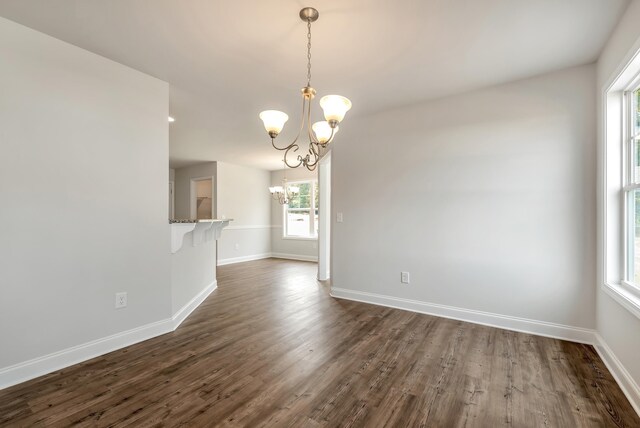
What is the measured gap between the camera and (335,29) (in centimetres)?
209

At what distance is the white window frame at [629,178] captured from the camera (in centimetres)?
211

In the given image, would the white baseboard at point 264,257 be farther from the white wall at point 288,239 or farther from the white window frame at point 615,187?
the white window frame at point 615,187

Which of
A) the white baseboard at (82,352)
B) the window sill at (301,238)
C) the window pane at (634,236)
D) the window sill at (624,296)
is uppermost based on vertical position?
the window pane at (634,236)

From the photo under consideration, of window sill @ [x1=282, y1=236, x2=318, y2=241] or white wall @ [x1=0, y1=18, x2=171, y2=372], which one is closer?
white wall @ [x1=0, y1=18, x2=171, y2=372]

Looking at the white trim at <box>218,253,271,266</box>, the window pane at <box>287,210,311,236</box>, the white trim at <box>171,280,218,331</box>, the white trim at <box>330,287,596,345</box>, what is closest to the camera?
the white trim at <box>330,287,596,345</box>

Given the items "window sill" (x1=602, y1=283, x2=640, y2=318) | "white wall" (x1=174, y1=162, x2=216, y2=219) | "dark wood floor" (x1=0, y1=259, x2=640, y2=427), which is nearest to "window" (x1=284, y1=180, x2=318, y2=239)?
"white wall" (x1=174, y1=162, x2=216, y2=219)

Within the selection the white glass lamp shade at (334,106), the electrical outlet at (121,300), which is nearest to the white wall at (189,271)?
the electrical outlet at (121,300)

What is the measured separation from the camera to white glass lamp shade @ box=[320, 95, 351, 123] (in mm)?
1817

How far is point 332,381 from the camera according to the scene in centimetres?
201

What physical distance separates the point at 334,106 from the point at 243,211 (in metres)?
6.08

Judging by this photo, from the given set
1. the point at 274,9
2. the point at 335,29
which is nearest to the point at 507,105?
the point at 335,29

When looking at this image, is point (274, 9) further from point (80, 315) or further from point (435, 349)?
point (435, 349)

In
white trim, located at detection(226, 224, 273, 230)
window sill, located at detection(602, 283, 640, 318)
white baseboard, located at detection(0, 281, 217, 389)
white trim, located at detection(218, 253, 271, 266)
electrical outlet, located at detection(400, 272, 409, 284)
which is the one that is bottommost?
white trim, located at detection(218, 253, 271, 266)

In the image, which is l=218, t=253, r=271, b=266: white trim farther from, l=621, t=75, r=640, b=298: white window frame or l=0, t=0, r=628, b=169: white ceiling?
l=621, t=75, r=640, b=298: white window frame
